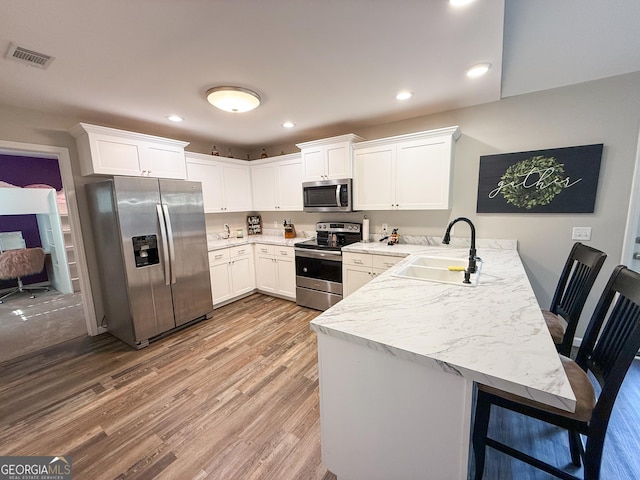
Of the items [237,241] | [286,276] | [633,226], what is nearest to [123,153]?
[237,241]

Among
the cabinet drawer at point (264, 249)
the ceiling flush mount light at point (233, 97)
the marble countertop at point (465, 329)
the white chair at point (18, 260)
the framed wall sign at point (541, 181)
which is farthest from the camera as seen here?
the white chair at point (18, 260)

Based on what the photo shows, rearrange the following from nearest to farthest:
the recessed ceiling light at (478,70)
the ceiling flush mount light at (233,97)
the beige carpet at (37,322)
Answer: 1. the recessed ceiling light at (478,70)
2. the ceiling flush mount light at (233,97)
3. the beige carpet at (37,322)

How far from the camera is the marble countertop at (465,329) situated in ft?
2.63

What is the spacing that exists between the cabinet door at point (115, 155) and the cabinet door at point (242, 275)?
1700 millimetres

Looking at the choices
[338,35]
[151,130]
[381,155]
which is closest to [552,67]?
[381,155]

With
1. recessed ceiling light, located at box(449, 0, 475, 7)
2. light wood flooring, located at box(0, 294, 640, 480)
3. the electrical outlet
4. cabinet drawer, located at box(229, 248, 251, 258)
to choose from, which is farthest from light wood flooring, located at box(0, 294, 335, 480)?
the electrical outlet

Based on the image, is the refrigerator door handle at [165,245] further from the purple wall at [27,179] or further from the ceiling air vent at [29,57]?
the purple wall at [27,179]

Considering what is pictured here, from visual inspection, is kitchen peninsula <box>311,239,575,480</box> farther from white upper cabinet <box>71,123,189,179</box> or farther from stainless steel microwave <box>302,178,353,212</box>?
white upper cabinet <box>71,123,189,179</box>

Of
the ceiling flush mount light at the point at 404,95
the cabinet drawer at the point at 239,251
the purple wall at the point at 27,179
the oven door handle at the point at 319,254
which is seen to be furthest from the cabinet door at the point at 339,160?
the purple wall at the point at 27,179

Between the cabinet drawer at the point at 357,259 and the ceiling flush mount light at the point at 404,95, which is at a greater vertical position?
the ceiling flush mount light at the point at 404,95

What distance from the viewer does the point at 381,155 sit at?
3.11 m

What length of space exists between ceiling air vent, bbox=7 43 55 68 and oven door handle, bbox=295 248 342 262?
2.77m

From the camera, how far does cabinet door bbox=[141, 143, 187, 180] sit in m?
3.00

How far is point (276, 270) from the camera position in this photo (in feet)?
12.9
